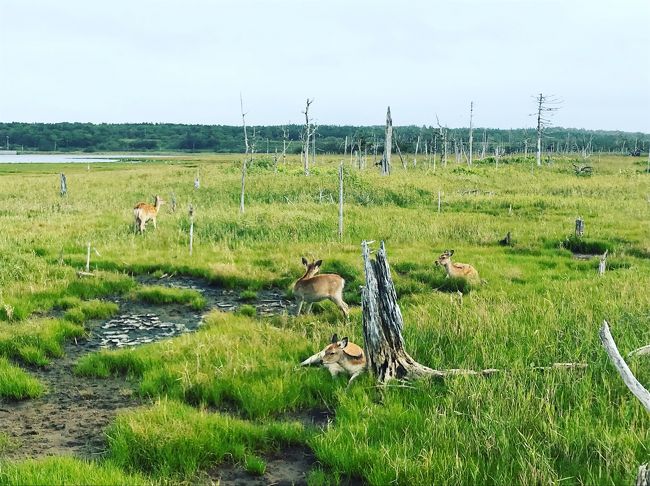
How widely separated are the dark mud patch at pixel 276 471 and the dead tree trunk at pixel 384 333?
1658 millimetres

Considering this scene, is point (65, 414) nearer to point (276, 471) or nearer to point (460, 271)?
point (276, 471)

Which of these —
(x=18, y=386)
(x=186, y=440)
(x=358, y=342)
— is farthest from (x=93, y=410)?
(x=358, y=342)

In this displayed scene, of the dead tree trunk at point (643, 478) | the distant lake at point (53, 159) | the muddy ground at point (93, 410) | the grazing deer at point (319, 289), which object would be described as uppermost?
the distant lake at point (53, 159)

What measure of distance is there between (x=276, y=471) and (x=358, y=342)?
342cm

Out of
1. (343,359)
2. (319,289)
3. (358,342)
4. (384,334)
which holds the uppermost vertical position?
(384,334)

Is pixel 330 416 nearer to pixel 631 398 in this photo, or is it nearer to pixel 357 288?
pixel 631 398

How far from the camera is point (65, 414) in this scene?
6.64 m

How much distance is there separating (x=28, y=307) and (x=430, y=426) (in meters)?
8.08

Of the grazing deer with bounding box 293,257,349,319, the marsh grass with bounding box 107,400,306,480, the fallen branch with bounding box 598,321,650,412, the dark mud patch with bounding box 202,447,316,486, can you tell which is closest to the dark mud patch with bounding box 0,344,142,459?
the marsh grass with bounding box 107,400,306,480

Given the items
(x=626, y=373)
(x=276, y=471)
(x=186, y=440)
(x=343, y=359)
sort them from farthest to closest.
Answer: (x=343, y=359), (x=186, y=440), (x=276, y=471), (x=626, y=373)

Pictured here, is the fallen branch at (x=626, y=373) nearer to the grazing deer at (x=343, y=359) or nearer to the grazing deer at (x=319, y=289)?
the grazing deer at (x=343, y=359)

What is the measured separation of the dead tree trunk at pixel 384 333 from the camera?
6.93 metres

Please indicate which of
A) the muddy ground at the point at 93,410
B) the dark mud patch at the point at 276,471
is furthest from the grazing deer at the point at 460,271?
the dark mud patch at the point at 276,471

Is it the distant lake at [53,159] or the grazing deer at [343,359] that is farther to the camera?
the distant lake at [53,159]
